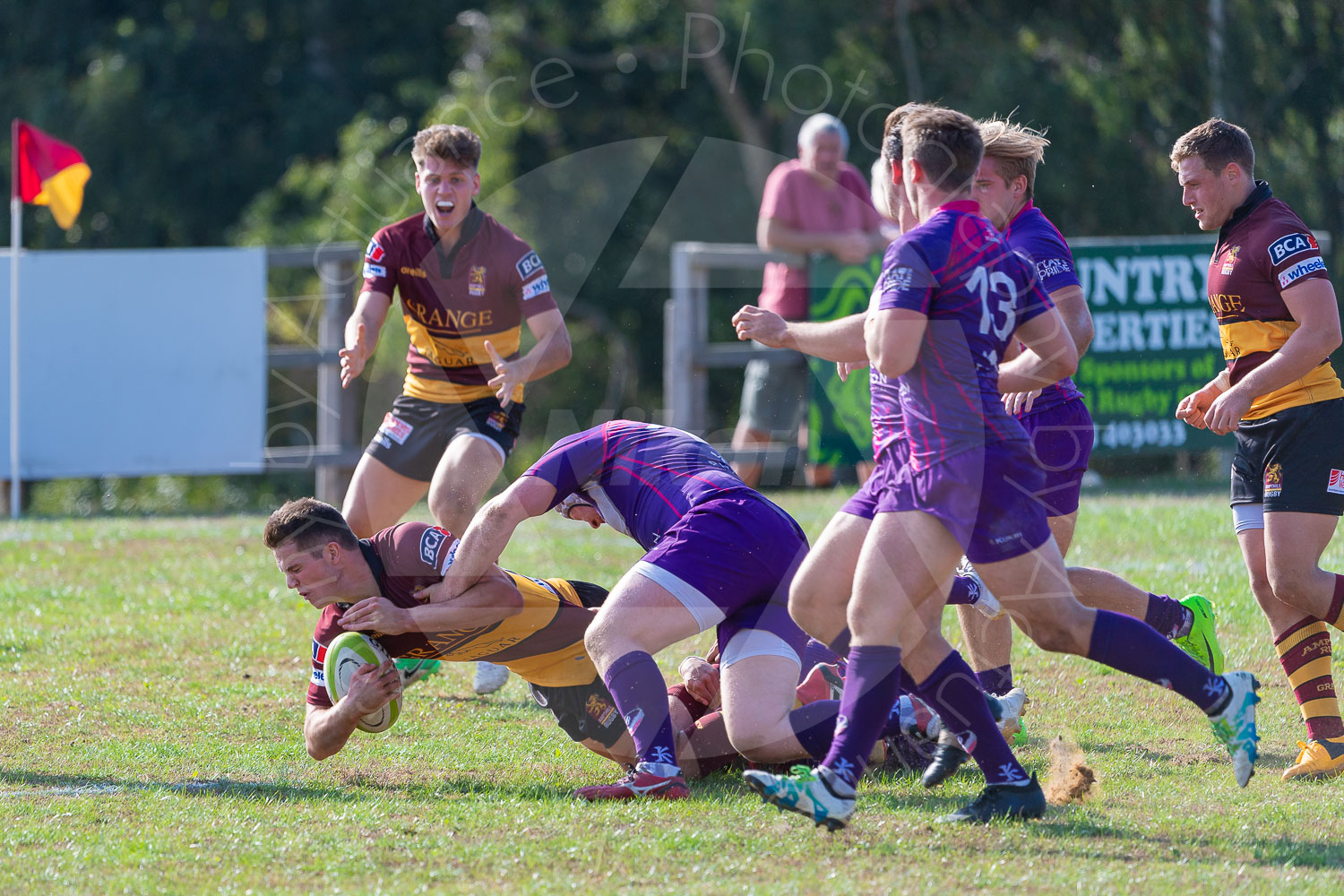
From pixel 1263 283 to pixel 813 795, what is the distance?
89.5 inches

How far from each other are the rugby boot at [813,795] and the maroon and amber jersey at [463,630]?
1.22 meters

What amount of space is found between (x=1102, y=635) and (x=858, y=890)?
3.14 ft

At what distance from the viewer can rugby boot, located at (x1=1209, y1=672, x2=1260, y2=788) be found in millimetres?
3762

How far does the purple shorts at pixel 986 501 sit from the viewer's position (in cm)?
365

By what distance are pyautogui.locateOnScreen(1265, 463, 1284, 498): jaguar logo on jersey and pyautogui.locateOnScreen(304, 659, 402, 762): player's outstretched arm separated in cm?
278

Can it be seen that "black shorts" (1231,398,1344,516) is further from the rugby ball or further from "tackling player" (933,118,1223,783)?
the rugby ball

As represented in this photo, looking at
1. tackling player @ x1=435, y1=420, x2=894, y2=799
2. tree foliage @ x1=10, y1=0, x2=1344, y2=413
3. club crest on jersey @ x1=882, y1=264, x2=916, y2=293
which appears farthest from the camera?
tree foliage @ x1=10, y1=0, x2=1344, y2=413

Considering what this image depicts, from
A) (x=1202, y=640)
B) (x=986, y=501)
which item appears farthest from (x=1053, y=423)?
(x=986, y=501)

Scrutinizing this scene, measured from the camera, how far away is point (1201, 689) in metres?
3.75

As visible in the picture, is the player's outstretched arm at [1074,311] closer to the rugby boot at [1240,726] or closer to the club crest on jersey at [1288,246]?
the club crest on jersey at [1288,246]

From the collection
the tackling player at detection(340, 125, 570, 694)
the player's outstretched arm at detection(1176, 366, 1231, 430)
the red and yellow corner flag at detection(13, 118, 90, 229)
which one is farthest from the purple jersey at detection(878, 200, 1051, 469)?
the red and yellow corner flag at detection(13, 118, 90, 229)

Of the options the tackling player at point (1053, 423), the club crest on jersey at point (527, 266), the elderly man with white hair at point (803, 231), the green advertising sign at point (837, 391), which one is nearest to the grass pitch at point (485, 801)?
the tackling player at point (1053, 423)

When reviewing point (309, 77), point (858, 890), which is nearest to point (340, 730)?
point (858, 890)

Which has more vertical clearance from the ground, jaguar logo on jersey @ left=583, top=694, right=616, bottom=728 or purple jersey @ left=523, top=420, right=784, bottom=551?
purple jersey @ left=523, top=420, right=784, bottom=551
